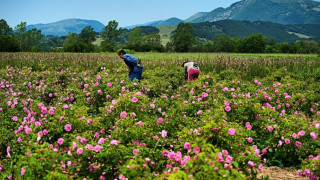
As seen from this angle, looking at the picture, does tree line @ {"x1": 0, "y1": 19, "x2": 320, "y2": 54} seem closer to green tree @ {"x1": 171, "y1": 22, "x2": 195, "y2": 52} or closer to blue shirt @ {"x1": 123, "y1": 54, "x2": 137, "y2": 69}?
green tree @ {"x1": 171, "y1": 22, "x2": 195, "y2": 52}

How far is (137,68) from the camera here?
872cm

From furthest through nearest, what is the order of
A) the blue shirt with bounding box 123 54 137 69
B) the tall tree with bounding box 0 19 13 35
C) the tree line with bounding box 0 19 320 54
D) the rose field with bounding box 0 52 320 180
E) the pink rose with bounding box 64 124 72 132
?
the tall tree with bounding box 0 19 13 35 < the tree line with bounding box 0 19 320 54 < the blue shirt with bounding box 123 54 137 69 < the pink rose with bounding box 64 124 72 132 < the rose field with bounding box 0 52 320 180

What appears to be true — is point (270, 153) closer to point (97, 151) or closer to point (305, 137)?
→ point (305, 137)

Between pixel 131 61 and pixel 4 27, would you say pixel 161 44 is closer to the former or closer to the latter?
pixel 4 27

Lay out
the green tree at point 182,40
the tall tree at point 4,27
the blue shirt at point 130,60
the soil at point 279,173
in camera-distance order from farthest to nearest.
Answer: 1. the tall tree at point 4,27
2. the green tree at point 182,40
3. the blue shirt at point 130,60
4. the soil at point 279,173

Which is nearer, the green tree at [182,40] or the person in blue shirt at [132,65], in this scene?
the person in blue shirt at [132,65]

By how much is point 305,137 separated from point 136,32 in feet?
335

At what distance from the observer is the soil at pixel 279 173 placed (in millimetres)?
3520

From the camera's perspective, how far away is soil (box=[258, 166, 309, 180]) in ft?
11.5

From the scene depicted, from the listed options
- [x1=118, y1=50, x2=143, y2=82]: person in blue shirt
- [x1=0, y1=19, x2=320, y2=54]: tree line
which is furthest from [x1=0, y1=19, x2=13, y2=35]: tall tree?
[x1=118, y1=50, x2=143, y2=82]: person in blue shirt

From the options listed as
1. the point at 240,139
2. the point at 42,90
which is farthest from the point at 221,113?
the point at 42,90

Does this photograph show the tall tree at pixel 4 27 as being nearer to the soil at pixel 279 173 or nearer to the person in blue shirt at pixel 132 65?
the person in blue shirt at pixel 132 65

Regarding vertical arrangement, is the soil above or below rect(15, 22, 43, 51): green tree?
below

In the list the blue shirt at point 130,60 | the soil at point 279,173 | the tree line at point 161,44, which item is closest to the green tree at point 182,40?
the tree line at point 161,44
